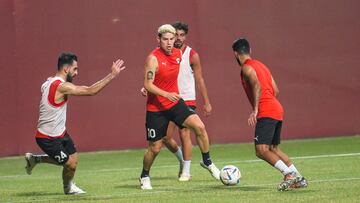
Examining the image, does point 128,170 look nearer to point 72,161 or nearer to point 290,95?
point 72,161

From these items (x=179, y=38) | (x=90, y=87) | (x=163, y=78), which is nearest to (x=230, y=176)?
(x=163, y=78)

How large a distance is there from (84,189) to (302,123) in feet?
29.9

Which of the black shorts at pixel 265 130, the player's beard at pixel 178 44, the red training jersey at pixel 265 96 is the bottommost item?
the black shorts at pixel 265 130

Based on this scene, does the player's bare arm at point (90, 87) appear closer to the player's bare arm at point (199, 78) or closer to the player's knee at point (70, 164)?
the player's knee at point (70, 164)

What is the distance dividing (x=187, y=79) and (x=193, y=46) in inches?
231

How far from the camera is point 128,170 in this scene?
16188 millimetres

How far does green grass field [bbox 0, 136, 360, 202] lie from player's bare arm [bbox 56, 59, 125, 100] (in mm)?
1315

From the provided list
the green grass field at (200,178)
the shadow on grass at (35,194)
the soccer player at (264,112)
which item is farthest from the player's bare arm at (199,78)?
the shadow on grass at (35,194)

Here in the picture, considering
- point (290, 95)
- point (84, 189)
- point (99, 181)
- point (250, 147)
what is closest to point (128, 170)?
point (99, 181)

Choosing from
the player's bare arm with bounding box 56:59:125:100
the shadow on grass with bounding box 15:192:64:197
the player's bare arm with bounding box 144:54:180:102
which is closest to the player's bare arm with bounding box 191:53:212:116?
the player's bare arm with bounding box 144:54:180:102

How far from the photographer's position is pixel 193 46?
2052 cm

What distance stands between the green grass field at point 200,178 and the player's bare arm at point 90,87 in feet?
4.31

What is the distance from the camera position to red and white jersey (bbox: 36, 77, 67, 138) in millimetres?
12188

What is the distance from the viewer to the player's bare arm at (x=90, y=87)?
1132 centimetres
